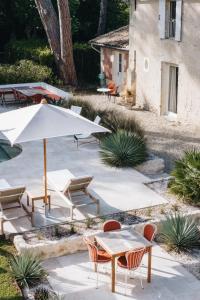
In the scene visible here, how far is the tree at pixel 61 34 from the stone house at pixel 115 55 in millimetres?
1728

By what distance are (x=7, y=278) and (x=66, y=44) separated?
22914mm

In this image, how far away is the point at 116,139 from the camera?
16.2 meters

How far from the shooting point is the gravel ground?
60.1 ft

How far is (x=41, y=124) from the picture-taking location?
38.1 feet

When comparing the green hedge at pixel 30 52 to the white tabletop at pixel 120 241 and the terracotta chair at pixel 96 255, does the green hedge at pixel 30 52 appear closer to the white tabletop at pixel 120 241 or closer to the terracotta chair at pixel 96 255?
the white tabletop at pixel 120 241

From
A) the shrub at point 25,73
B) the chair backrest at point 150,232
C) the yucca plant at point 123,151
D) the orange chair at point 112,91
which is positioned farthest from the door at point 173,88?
the chair backrest at point 150,232

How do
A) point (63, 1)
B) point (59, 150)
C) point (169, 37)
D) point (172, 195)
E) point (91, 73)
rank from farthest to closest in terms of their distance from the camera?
1. point (91, 73)
2. point (63, 1)
3. point (169, 37)
4. point (59, 150)
5. point (172, 195)

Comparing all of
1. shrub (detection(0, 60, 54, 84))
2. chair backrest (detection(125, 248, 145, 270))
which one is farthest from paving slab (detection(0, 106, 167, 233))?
shrub (detection(0, 60, 54, 84))

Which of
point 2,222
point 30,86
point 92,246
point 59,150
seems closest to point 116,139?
point 59,150

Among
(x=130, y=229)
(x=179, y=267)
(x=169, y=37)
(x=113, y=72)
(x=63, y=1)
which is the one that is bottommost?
(x=179, y=267)

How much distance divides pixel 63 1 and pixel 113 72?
16.5ft

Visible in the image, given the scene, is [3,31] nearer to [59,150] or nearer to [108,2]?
[108,2]

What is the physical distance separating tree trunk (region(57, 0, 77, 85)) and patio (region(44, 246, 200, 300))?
21.4 meters

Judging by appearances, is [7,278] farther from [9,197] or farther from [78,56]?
[78,56]
